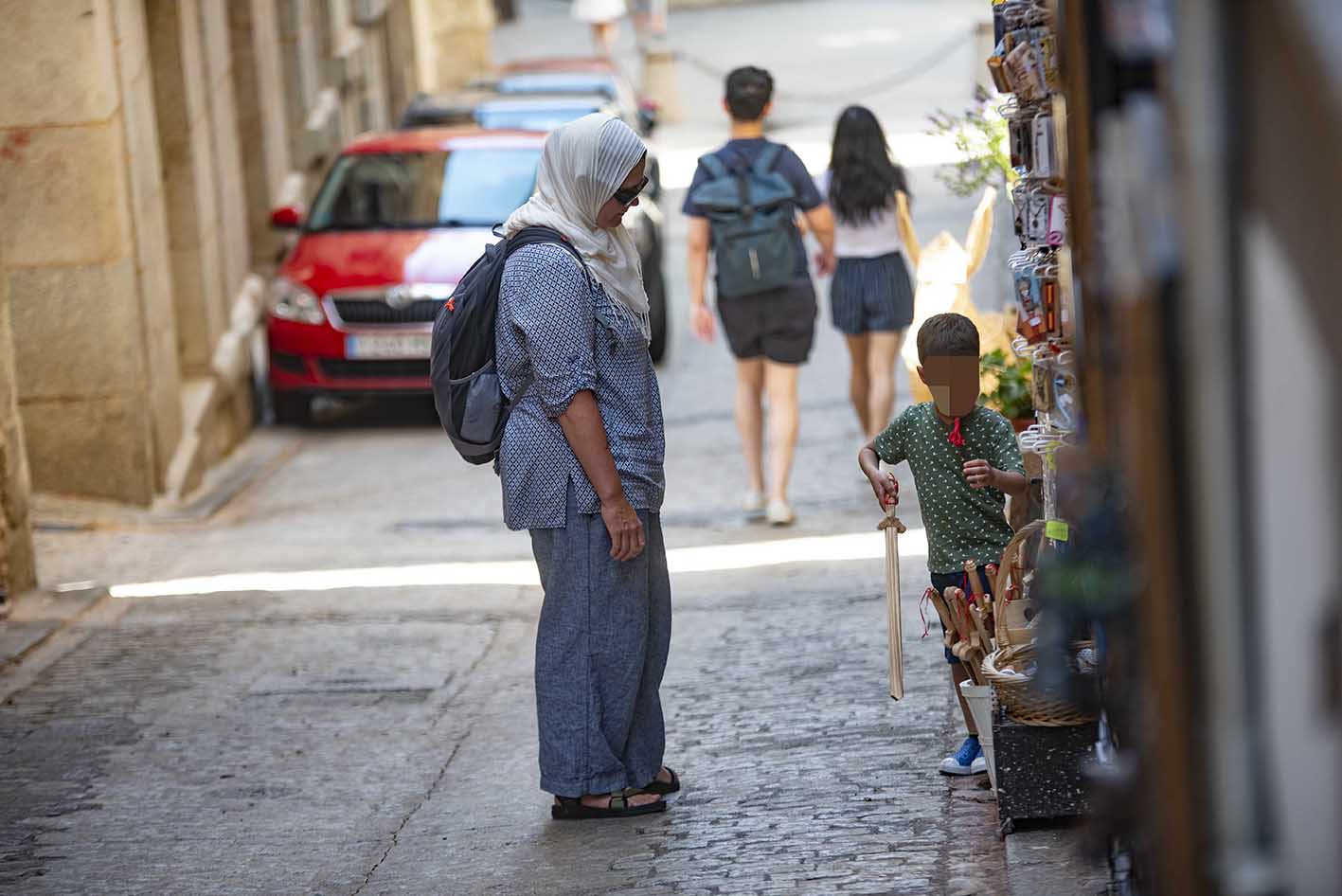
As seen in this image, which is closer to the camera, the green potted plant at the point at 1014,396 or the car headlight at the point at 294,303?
the green potted plant at the point at 1014,396

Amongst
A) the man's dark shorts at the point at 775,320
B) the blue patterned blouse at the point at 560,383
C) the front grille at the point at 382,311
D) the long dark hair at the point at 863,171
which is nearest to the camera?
the blue patterned blouse at the point at 560,383

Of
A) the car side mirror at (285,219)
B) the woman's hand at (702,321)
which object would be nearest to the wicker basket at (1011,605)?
the woman's hand at (702,321)

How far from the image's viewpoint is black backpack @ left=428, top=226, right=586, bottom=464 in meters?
5.17

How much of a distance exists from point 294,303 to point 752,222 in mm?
4512

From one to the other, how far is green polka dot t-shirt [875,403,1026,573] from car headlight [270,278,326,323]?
25.5 feet

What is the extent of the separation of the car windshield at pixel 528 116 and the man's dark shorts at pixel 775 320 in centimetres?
600

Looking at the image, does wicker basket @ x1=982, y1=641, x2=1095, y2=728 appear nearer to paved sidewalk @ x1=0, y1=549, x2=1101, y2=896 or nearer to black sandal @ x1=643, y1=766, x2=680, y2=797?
paved sidewalk @ x1=0, y1=549, x2=1101, y2=896

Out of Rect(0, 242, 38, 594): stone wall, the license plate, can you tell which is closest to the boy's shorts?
Rect(0, 242, 38, 594): stone wall

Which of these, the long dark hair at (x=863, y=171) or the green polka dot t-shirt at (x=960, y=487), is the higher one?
the long dark hair at (x=863, y=171)

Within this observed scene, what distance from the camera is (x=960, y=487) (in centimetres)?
522

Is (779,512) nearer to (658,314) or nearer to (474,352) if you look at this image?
(474,352)

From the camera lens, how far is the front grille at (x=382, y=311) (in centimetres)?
1228

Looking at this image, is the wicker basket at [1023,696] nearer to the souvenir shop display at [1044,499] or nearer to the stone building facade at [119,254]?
the souvenir shop display at [1044,499]

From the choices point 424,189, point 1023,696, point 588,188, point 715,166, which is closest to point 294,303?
point 424,189
